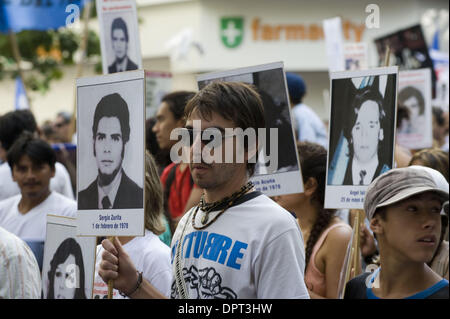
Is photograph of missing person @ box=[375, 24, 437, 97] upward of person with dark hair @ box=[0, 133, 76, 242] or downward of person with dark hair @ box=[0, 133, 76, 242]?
upward

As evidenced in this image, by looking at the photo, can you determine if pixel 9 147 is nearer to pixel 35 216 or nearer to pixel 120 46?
pixel 35 216

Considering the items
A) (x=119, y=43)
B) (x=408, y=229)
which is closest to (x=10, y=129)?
(x=119, y=43)

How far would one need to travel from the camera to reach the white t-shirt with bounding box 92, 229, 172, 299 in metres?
3.54

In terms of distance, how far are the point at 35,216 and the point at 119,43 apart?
1226 millimetres

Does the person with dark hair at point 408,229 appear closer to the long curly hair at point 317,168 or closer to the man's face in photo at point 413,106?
the long curly hair at point 317,168

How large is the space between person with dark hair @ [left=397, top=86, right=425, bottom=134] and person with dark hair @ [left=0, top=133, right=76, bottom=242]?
9.57 ft

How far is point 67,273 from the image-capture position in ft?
12.2

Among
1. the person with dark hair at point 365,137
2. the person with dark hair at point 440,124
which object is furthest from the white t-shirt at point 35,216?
the person with dark hair at point 440,124

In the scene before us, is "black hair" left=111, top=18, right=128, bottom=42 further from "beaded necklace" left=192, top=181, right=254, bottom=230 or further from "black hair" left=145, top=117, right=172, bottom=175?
"beaded necklace" left=192, top=181, right=254, bottom=230

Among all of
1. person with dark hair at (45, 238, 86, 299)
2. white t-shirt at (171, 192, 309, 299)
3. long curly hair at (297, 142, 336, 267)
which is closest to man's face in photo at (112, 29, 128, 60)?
long curly hair at (297, 142, 336, 267)
